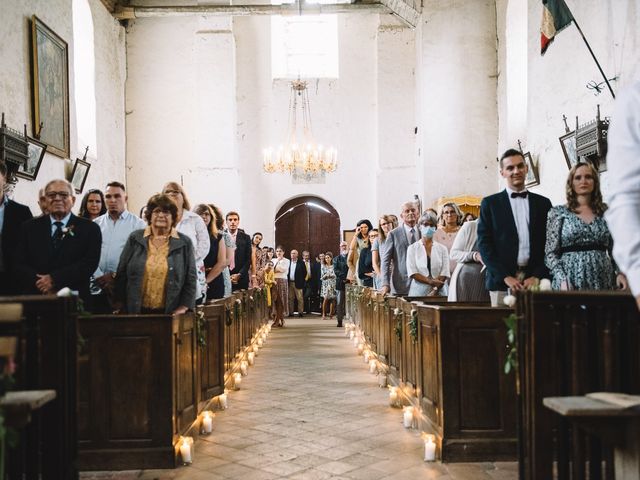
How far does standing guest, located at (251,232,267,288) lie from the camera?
36.3 ft

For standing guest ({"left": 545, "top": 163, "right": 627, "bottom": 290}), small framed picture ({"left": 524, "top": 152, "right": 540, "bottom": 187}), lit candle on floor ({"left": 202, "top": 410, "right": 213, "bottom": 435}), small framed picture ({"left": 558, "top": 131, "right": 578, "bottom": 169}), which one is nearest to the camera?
standing guest ({"left": 545, "top": 163, "right": 627, "bottom": 290})

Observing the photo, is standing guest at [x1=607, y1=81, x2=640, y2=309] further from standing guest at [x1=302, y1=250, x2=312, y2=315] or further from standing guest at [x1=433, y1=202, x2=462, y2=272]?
standing guest at [x1=302, y1=250, x2=312, y2=315]

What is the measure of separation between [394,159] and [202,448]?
12.4m

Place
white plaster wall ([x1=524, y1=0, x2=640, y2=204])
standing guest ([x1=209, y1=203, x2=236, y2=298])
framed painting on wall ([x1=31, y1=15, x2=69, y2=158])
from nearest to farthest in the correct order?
standing guest ([x1=209, y1=203, x2=236, y2=298]) → white plaster wall ([x1=524, y1=0, x2=640, y2=204]) → framed painting on wall ([x1=31, y1=15, x2=69, y2=158])

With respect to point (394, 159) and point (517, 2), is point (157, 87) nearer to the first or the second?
point (394, 159)

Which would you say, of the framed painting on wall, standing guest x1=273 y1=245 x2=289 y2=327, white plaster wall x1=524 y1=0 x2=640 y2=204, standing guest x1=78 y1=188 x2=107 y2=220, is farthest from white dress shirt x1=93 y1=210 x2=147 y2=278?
standing guest x1=273 y1=245 x2=289 y2=327

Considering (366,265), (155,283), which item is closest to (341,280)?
(366,265)

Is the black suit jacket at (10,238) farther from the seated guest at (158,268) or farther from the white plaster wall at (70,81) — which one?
the white plaster wall at (70,81)

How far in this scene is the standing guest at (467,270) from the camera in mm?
5457

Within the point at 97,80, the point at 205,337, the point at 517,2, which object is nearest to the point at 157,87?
the point at 97,80

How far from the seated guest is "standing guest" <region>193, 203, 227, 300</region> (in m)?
1.94

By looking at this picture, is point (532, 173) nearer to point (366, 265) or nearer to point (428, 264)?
point (366, 265)

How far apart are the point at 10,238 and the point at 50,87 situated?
6.82 metres

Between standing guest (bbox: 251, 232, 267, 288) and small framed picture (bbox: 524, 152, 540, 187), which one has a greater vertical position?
small framed picture (bbox: 524, 152, 540, 187)
